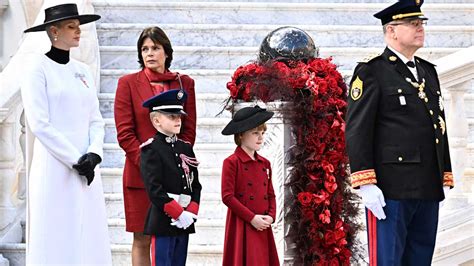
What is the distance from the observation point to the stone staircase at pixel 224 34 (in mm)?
10898

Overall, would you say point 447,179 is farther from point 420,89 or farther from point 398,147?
point 420,89

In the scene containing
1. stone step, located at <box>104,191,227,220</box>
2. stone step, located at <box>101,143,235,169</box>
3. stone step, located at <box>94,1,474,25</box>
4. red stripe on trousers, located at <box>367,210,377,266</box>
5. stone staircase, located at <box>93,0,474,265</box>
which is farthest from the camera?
stone step, located at <box>94,1,474,25</box>

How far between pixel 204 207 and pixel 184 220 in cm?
236

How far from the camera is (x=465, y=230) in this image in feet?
29.6

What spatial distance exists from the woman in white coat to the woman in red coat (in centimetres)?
50

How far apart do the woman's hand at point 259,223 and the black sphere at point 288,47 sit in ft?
3.85

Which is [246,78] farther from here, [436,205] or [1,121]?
[1,121]

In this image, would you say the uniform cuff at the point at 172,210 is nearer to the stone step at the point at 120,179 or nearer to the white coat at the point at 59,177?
the white coat at the point at 59,177

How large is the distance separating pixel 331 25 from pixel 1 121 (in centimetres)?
381

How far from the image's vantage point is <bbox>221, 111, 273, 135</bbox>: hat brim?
25.5ft

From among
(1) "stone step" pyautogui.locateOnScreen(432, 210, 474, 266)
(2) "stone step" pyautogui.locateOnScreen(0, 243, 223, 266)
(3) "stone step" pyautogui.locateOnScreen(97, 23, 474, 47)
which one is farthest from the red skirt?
(3) "stone step" pyautogui.locateOnScreen(97, 23, 474, 47)

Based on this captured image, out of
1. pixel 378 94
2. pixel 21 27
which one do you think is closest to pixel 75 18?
pixel 378 94

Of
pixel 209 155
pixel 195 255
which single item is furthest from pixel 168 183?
pixel 209 155

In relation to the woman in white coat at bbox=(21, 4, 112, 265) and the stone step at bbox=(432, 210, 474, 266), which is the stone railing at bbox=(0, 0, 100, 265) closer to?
the woman in white coat at bbox=(21, 4, 112, 265)
